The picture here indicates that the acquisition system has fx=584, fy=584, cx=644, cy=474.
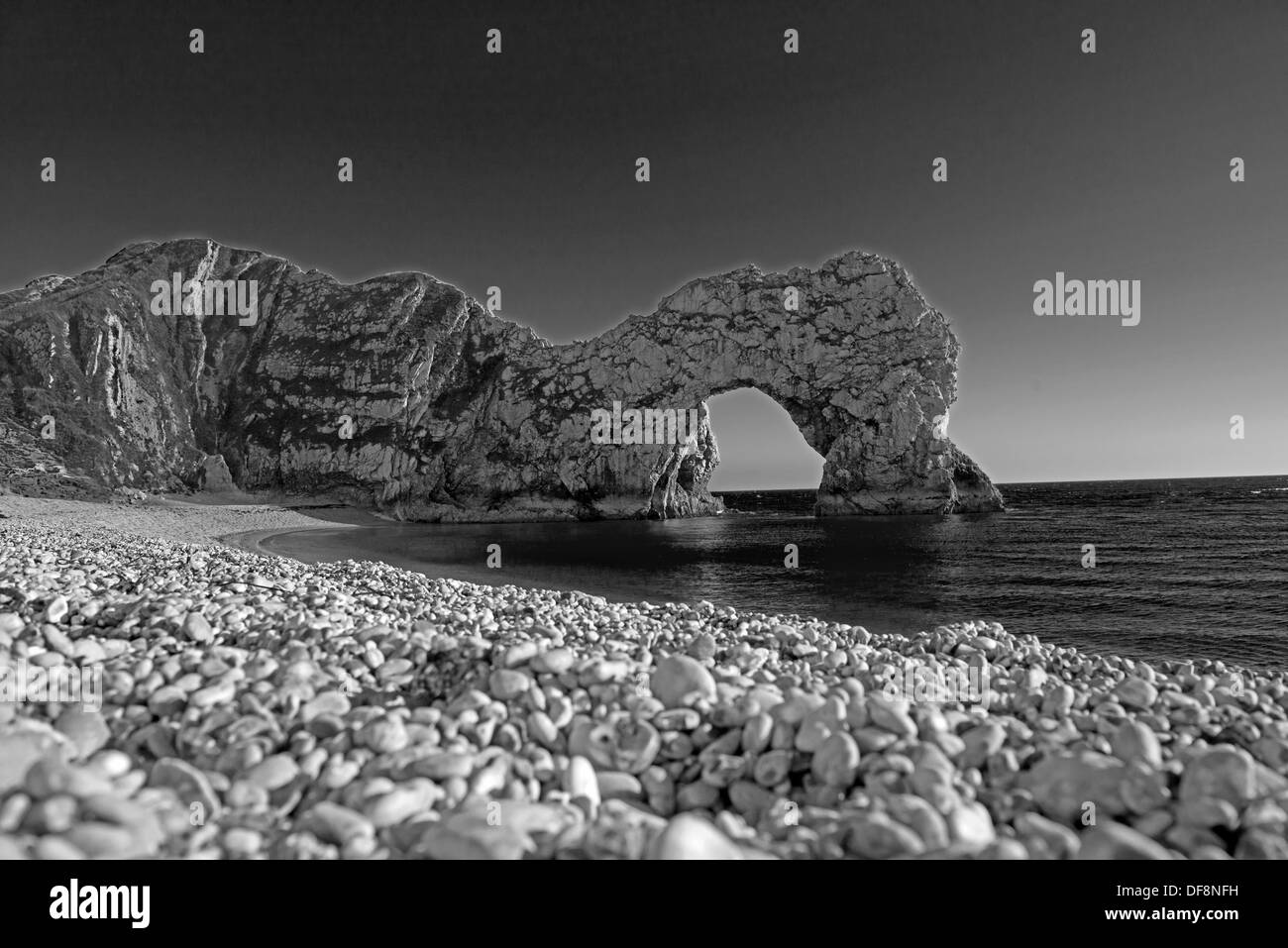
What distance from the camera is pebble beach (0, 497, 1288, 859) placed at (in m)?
2.45

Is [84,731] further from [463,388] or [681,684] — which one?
[463,388]

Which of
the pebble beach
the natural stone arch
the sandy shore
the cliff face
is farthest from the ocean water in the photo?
the cliff face

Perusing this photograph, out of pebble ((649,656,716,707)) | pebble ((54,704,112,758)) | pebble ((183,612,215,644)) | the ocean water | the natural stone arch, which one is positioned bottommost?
the ocean water

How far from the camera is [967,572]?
74.8 feet

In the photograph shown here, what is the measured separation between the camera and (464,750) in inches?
129

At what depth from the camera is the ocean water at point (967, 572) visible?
1434 centimetres

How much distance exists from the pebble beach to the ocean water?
1038 centimetres

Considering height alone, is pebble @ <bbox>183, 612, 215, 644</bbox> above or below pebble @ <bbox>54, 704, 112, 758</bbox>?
above

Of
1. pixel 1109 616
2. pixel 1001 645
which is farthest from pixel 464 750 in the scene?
pixel 1109 616

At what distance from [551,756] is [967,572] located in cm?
2349

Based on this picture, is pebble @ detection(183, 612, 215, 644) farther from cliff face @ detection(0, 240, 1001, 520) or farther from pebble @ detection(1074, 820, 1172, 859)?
cliff face @ detection(0, 240, 1001, 520)

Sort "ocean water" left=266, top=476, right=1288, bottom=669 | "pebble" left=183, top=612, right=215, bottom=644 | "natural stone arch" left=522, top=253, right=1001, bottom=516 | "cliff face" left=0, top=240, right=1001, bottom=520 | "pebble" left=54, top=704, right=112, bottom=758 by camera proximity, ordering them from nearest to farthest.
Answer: "pebble" left=54, top=704, right=112, bottom=758 < "pebble" left=183, top=612, right=215, bottom=644 < "ocean water" left=266, top=476, right=1288, bottom=669 < "natural stone arch" left=522, top=253, right=1001, bottom=516 < "cliff face" left=0, top=240, right=1001, bottom=520
